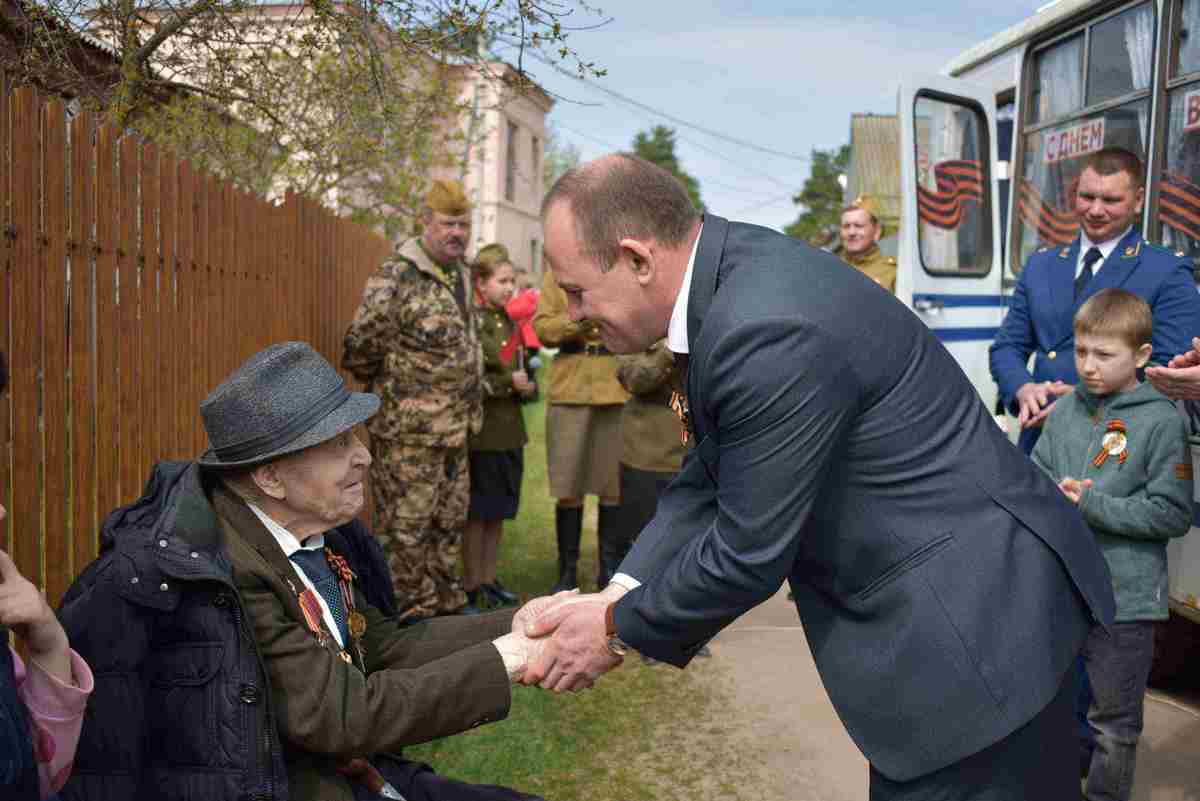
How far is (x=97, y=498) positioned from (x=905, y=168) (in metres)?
4.88

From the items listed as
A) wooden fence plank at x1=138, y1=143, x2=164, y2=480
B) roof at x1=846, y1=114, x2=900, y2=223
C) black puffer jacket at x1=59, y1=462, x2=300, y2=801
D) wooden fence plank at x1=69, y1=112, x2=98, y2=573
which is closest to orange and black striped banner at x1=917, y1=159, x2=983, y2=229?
wooden fence plank at x1=138, y1=143, x2=164, y2=480

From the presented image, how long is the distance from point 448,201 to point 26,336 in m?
3.06

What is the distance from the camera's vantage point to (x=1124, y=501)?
364cm

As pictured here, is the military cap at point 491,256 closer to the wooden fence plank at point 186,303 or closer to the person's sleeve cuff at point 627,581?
the wooden fence plank at point 186,303

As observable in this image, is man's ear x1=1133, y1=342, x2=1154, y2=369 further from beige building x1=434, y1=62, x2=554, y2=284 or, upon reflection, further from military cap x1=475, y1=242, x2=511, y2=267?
beige building x1=434, y1=62, x2=554, y2=284

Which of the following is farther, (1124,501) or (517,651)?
(1124,501)

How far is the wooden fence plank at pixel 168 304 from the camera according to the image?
393cm

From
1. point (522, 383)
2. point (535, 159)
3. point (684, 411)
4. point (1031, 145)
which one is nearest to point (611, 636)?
point (684, 411)

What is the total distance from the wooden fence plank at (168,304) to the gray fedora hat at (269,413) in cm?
154

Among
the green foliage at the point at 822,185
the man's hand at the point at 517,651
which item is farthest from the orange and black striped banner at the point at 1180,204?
the green foliage at the point at 822,185

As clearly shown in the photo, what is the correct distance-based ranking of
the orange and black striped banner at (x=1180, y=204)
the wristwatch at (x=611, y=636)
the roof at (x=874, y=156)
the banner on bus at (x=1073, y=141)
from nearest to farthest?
the wristwatch at (x=611, y=636) < the orange and black striped banner at (x=1180, y=204) < the banner on bus at (x=1073, y=141) < the roof at (x=874, y=156)

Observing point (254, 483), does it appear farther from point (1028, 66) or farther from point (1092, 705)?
point (1028, 66)

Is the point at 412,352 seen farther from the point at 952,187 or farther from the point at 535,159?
the point at 535,159

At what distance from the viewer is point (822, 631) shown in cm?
230
